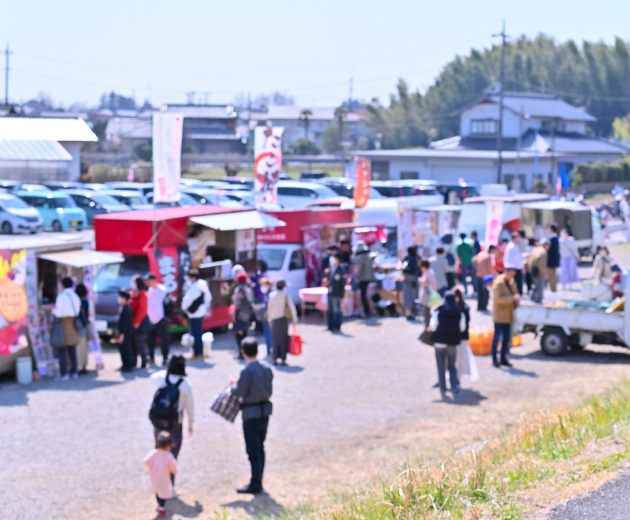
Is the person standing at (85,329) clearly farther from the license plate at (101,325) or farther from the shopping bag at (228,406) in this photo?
the shopping bag at (228,406)

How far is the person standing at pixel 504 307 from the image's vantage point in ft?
46.6

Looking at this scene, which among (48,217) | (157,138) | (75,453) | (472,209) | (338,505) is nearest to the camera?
(338,505)

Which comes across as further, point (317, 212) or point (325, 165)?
point (325, 165)

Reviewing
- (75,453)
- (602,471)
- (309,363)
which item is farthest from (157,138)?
(602,471)

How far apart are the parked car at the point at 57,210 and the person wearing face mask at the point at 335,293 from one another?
22176mm

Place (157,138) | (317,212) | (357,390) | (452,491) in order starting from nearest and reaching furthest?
(452,491) → (357,390) → (157,138) → (317,212)

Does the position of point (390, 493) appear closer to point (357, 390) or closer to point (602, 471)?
point (602, 471)

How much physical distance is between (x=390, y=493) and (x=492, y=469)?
126 cm

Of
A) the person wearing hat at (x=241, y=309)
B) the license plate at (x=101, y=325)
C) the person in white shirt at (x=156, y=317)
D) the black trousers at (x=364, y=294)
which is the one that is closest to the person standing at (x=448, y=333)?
the person wearing hat at (x=241, y=309)

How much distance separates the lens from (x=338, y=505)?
7.69 meters

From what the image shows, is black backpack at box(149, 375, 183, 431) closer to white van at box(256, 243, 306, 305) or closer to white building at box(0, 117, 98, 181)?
white building at box(0, 117, 98, 181)

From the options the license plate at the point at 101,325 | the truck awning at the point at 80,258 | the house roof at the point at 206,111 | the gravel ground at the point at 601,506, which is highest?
the house roof at the point at 206,111

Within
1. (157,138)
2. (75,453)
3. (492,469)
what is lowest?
(75,453)

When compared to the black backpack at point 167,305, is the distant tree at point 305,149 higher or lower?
higher
